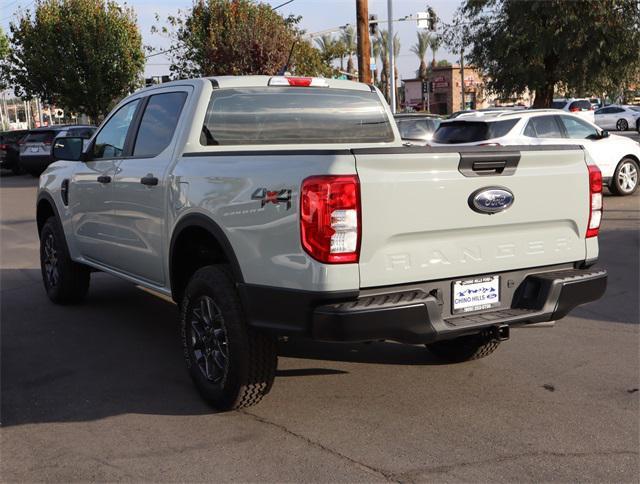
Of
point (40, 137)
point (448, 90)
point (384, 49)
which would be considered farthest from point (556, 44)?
point (448, 90)

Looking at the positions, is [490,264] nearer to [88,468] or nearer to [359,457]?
[359,457]

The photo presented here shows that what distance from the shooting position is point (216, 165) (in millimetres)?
4410

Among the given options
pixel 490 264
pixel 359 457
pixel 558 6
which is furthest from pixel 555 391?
pixel 558 6

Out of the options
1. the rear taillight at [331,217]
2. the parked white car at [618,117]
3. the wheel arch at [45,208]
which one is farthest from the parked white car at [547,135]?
the parked white car at [618,117]

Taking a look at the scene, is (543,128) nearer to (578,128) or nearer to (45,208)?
(578,128)

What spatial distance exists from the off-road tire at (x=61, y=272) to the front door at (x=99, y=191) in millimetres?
374

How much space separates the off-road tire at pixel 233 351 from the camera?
164 inches

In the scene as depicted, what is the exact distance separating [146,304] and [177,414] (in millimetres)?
3059

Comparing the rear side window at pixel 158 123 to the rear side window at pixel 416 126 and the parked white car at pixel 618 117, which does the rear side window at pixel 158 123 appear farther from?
the parked white car at pixel 618 117

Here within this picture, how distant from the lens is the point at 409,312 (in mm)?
3746

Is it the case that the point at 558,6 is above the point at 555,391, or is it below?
above

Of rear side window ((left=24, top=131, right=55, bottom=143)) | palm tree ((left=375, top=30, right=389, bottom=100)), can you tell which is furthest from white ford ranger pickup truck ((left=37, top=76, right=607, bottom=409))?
palm tree ((left=375, top=30, right=389, bottom=100))

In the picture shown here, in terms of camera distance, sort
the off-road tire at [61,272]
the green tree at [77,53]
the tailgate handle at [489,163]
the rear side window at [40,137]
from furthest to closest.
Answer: the green tree at [77,53] < the rear side window at [40,137] < the off-road tire at [61,272] < the tailgate handle at [489,163]

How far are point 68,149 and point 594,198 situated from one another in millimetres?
4402
